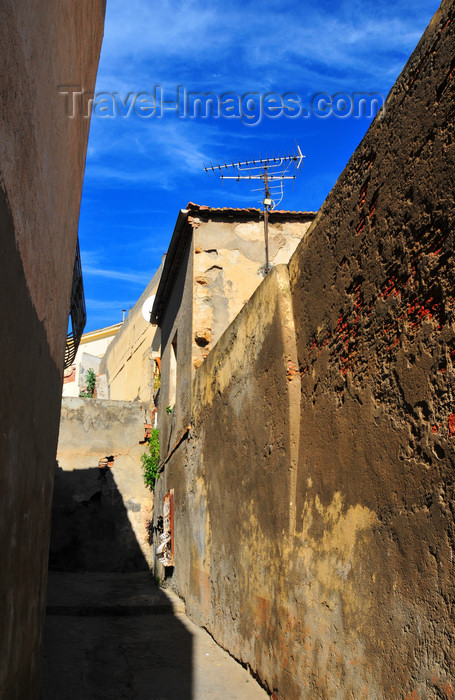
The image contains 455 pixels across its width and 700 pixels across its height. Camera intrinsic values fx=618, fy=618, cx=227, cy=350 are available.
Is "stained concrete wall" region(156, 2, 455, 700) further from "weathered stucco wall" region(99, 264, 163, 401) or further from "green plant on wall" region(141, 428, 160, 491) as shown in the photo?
"weathered stucco wall" region(99, 264, 163, 401)

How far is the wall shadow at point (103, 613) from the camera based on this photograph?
5121 mm

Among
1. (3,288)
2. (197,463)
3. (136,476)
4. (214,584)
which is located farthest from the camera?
(136,476)

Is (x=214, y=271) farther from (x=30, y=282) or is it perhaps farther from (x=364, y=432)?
(x=364, y=432)


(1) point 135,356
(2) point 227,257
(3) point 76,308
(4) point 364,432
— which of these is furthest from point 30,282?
(1) point 135,356

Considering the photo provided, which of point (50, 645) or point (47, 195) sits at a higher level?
point (47, 195)

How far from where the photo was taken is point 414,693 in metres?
2.69

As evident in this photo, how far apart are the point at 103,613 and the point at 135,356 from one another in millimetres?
13198

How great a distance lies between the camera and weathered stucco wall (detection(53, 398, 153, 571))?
1229 centimetres

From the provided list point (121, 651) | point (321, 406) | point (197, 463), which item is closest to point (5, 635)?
point (321, 406)

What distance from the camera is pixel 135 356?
20594 mm

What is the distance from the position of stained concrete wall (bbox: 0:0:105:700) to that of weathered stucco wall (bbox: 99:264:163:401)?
11681mm

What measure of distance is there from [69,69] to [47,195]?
3.59 ft

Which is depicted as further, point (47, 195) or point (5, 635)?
point (47, 195)

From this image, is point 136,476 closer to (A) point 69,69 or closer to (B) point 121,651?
(B) point 121,651
